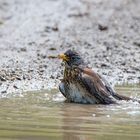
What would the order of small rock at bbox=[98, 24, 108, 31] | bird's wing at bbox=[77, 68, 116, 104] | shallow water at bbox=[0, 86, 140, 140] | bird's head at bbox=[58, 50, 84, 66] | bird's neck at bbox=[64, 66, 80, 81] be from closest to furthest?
shallow water at bbox=[0, 86, 140, 140] → bird's wing at bbox=[77, 68, 116, 104] → bird's neck at bbox=[64, 66, 80, 81] → bird's head at bbox=[58, 50, 84, 66] → small rock at bbox=[98, 24, 108, 31]

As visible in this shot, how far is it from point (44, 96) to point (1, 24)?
22.1 ft

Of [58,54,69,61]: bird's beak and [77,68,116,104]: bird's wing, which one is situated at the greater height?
[58,54,69,61]: bird's beak

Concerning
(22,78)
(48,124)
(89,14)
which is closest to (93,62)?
(22,78)

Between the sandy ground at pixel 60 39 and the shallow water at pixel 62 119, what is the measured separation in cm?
84

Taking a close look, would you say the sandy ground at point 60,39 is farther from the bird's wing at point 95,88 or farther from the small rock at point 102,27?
the bird's wing at point 95,88

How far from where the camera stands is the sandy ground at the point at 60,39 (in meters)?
10.4

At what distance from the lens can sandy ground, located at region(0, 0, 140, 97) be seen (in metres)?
10.4

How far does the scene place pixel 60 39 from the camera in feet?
45.7

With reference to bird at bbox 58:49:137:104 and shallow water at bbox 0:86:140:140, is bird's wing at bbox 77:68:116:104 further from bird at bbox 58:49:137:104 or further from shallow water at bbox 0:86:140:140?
shallow water at bbox 0:86:140:140

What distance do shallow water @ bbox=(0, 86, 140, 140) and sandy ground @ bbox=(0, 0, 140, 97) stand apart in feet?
2.77

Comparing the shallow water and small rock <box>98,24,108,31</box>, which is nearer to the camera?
the shallow water

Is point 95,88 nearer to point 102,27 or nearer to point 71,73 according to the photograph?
point 71,73

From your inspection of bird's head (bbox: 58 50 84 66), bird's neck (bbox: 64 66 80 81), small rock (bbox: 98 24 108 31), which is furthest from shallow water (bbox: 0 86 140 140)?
small rock (bbox: 98 24 108 31)

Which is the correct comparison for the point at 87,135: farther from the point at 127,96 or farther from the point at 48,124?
the point at 127,96
